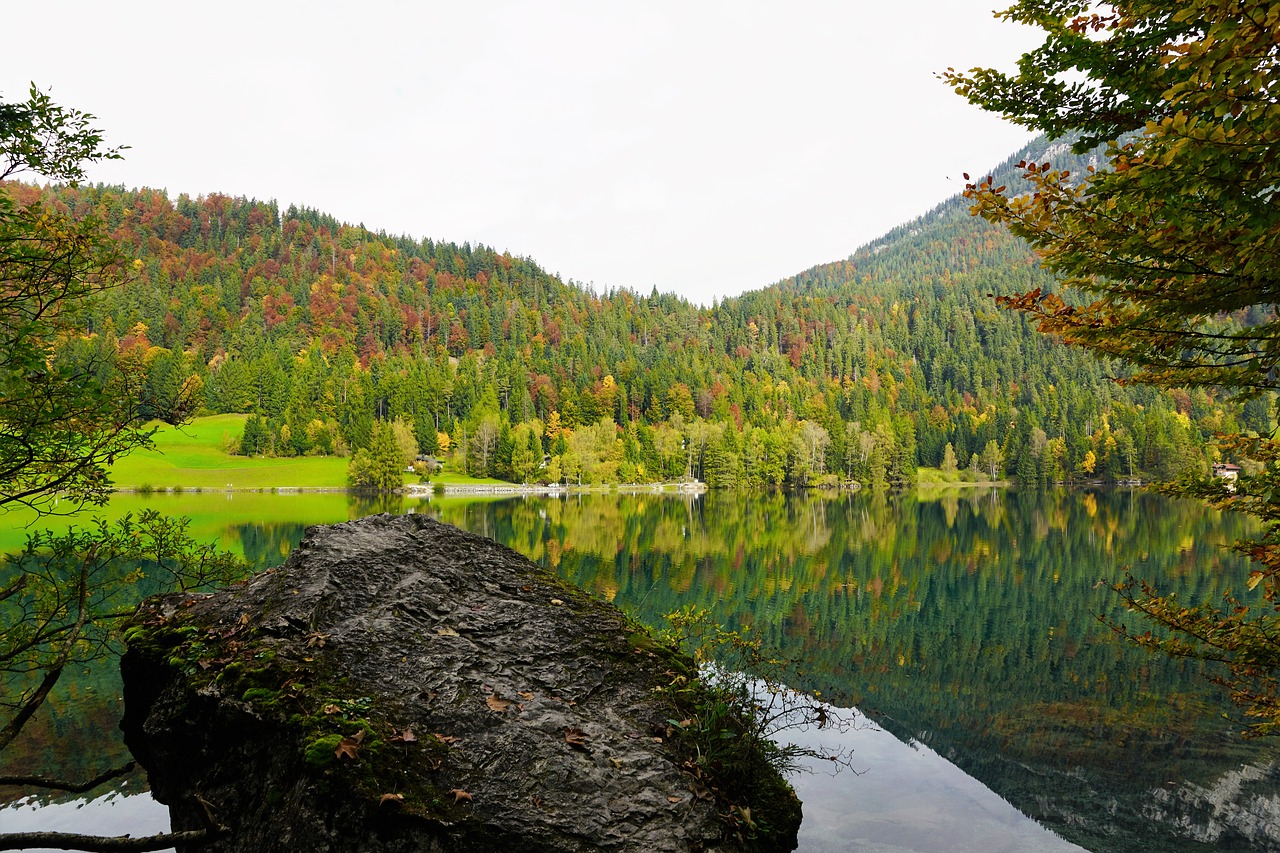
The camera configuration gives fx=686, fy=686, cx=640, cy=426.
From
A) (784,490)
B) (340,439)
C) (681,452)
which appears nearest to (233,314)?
(340,439)

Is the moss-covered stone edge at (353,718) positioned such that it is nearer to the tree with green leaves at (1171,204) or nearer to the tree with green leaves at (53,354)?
the tree with green leaves at (53,354)

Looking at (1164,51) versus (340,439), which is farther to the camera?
(340,439)

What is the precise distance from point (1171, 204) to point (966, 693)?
15.3 meters

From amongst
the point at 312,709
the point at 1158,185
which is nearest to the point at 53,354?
the point at 312,709

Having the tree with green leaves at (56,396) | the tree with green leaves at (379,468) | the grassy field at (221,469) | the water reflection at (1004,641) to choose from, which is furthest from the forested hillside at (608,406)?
the tree with green leaves at (56,396)

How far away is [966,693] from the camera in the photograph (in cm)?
1723

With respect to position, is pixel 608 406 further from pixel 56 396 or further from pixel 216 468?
pixel 56 396

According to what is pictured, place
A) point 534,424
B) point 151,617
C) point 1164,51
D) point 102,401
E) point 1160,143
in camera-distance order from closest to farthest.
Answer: point 1160,143 < point 1164,51 < point 102,401 < point 151,617 < point 534,424

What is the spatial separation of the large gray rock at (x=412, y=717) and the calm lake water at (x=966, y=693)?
3827 millimetres

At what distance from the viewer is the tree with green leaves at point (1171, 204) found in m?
4.42

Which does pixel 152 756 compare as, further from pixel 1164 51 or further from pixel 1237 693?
pixel 1237 693

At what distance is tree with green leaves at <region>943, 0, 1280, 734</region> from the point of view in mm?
4422

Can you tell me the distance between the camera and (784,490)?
439 feet

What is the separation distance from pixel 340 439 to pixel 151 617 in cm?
12939
